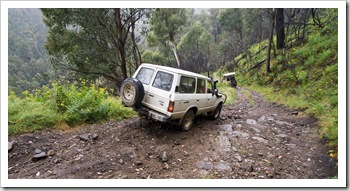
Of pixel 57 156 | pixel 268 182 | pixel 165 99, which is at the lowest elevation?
pixel 268 182

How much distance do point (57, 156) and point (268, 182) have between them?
4308mm

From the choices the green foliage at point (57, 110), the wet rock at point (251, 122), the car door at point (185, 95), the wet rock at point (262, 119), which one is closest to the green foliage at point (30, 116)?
the green foliage at point (57, 110)

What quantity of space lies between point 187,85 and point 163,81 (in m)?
0.80

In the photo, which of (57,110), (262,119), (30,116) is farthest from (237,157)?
(30,116)

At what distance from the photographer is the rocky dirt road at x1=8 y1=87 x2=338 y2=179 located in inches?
159

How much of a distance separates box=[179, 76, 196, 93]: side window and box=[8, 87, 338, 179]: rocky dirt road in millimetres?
1285

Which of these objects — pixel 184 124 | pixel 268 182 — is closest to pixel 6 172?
pixel 184 124

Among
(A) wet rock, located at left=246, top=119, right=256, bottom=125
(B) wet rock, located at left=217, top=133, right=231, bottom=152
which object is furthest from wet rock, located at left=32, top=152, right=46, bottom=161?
(A) wet rock, located at left=246, top=119, right=256, bottom=125

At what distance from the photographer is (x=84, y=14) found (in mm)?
11609

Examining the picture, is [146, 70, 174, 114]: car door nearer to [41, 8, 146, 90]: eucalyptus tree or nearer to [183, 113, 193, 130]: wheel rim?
[183, 113, 193, 130]: wheel rim

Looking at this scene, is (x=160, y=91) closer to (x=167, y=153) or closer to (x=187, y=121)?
(x=187, y=121)

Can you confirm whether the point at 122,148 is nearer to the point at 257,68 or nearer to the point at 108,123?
the point at 108,123

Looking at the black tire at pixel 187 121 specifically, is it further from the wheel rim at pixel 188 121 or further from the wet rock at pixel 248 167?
the wet rock at pixel 248 167

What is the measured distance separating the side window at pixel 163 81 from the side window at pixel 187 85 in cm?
33
